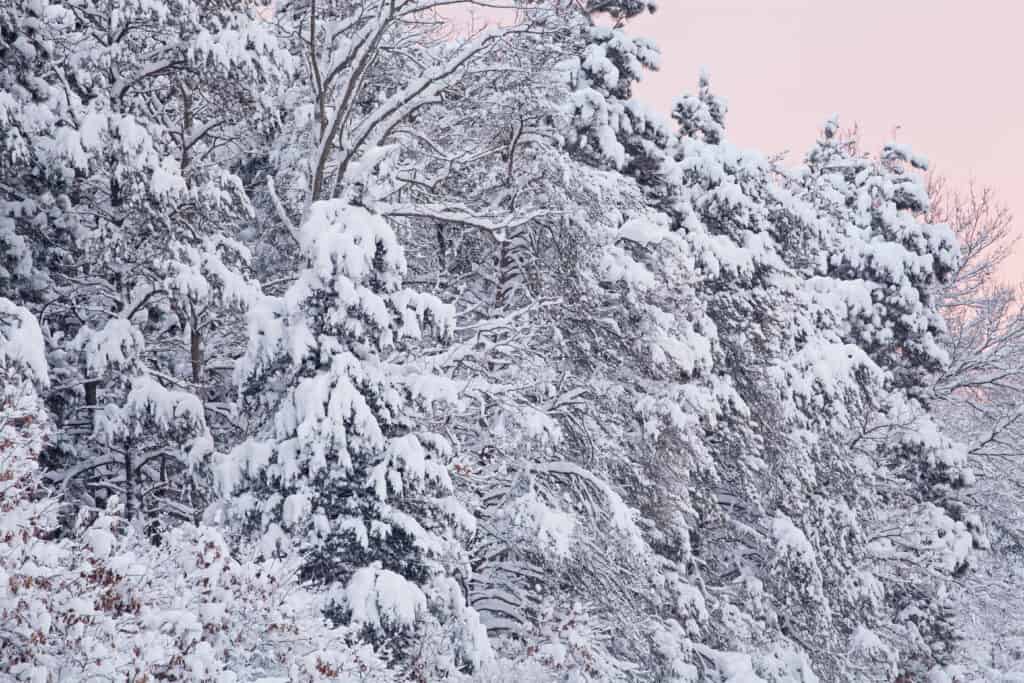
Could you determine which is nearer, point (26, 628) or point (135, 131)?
point (26, 628)

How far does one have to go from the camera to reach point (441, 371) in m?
11.9

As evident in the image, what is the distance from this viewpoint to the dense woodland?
30.2ft

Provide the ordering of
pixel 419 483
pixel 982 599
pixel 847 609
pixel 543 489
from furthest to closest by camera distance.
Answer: pixel 982 599 → pixel 847 609 → pixel 543 489 → pixel 419 483

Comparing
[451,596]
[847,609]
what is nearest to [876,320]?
[847,609]

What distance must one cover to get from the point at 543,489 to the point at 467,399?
2.13 m

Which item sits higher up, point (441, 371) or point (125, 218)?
point (125, 218)

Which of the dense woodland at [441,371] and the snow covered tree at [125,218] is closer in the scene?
the dense woodland at [441,371]

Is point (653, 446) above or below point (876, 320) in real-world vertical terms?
below

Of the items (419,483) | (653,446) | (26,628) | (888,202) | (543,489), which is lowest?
(26,628)

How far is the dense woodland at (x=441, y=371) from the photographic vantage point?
9.20 metres

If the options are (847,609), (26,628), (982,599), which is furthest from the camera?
(982,599)

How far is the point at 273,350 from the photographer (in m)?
10.2

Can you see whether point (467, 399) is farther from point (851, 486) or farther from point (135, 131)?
point (851, 486)

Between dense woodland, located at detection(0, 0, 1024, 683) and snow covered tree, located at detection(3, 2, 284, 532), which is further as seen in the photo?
snow covered tree, located at detection(3, 2, 284, 532)
